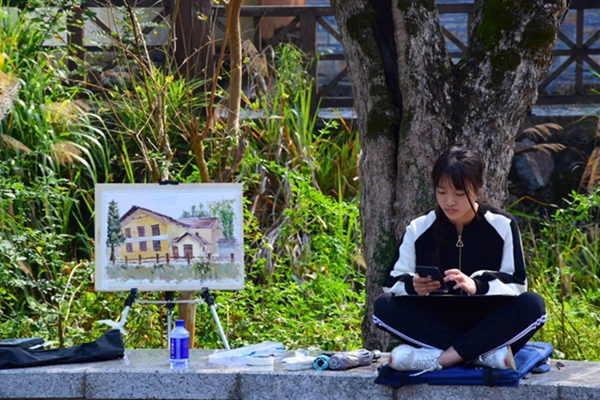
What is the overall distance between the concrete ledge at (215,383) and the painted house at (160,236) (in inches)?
34.9

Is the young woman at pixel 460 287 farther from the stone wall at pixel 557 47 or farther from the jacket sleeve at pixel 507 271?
the stone wall at pixel 557 47

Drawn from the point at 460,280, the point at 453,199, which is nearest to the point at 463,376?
the point at 460,280

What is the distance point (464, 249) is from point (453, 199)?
0.25m

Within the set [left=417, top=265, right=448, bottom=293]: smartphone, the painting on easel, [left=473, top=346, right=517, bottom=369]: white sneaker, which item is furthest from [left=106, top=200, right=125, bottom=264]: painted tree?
[left=473, top=346, right=517, bottom=369]: white sneaker

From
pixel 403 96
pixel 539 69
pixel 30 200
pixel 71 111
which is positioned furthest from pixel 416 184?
pixel 71 111

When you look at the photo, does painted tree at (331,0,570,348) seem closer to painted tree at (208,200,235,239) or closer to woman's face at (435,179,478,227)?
painted tree at (208,200,235,239)

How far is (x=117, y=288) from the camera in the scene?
5293mm

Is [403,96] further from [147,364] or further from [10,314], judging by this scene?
[10,314]

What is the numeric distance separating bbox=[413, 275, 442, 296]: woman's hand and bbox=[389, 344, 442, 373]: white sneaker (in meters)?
0.25

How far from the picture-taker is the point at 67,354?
15.4 ft

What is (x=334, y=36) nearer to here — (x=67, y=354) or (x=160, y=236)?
(x=160, y=236)

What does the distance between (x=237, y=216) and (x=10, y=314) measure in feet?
7.37

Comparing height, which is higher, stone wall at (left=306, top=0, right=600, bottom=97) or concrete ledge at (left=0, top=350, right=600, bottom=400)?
stone wall at (left=306, top=0, right=600, bottom=97)

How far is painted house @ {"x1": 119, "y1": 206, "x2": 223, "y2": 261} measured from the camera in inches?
209
